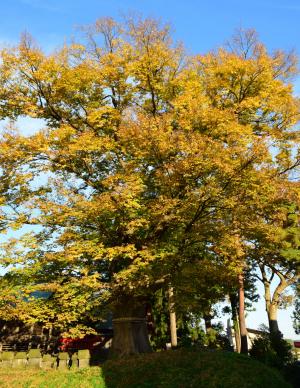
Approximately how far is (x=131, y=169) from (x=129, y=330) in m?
7.25

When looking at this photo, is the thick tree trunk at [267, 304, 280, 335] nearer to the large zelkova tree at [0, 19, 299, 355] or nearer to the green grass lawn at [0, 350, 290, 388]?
the large zelkova tree at [0, 19, 299, 355]

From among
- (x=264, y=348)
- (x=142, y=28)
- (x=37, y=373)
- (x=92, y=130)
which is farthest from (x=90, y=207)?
(x=264, y=348)

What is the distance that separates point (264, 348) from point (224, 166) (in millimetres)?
10150

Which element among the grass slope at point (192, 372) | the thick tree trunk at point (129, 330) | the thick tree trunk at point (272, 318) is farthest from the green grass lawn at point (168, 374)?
the thick tree trunk at point (272, 318)

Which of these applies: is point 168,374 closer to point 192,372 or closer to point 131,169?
point 192,372

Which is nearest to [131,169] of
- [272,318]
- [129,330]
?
[129,330]

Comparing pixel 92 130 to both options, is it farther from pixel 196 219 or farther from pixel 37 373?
pixel 37 373

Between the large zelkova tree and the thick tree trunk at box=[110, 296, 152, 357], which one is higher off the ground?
the large zelkova tree

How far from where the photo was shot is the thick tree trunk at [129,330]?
16.8 metres

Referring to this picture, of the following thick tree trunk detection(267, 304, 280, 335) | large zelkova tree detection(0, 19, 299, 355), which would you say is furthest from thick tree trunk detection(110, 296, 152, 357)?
thick tree trunk detection(267, 304, 280, 335)

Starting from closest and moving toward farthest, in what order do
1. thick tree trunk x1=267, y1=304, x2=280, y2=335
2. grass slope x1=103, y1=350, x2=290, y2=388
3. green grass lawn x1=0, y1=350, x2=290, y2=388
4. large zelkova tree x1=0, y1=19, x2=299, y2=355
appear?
grass slope x1=103, y1=350, x2=290, y2=388 < green grass lawn x1=0, y1=350, x2=290, y2=388 < large zelkova tree x1=0, y1=19, x2=299, y2=355 < thick tree trunk x1=267, y1=304, x2=280, y2=335

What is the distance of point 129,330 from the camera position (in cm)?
1706

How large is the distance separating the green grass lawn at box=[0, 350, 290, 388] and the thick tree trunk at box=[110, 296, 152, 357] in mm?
2780

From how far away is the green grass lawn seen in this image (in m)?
10.8
